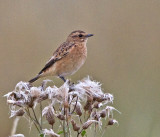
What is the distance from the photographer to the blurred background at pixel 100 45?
5734 mm

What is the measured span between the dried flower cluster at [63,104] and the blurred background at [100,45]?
3.16 ft

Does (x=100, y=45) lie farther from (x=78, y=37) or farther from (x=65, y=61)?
(x=65, y=61)

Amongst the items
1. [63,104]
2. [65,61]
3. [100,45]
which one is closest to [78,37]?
[65,61]

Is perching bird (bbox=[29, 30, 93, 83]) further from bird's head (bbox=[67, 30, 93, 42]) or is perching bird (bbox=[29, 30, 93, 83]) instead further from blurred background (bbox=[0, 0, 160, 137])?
blurred background (bbox=[0, 0, 160, 137])

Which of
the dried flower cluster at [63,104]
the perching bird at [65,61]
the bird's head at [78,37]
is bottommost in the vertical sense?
the dried flower cluster at [63,104]

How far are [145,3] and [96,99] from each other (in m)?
6.23

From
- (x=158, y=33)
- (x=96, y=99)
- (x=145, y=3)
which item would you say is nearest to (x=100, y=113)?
(x=96, y=99)

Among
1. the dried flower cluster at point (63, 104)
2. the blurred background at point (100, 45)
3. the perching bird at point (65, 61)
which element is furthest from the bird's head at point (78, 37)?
the dried flower cluster at point (63, 104)

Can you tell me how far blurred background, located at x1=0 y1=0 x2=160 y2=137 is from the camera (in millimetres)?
5734

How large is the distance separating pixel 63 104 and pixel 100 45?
177 inches

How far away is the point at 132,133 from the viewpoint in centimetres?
460

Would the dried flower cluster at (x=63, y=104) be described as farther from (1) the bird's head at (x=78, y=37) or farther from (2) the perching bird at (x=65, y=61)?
(1) the bird's head at (x=78, y=37)

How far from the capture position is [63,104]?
11.9 feet

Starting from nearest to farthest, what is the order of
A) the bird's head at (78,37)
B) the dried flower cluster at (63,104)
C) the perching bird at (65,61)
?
the dried flower cluster at (63,104)
the perching bird at (65,61)
the bird's head at (78,37)
